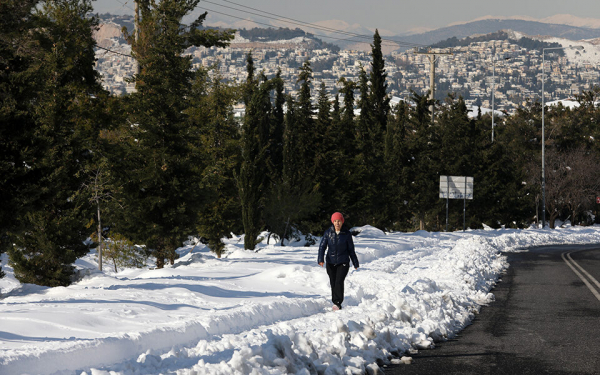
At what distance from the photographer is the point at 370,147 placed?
50156mm

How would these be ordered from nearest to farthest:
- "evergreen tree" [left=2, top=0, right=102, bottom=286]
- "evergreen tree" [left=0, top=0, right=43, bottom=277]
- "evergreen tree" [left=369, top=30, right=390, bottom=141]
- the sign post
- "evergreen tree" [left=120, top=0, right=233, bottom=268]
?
"evergreen tree" [left=0, top=0, right=43, bottom=277] → "evergreen tree" [left=2, top=0, right=102, bottom=286] → "evergreen tree" [left=120, top=0, right=233, bottom=268] → the sign post → "evergreen tree" [left=369, top=30, right=390, bottom=141]

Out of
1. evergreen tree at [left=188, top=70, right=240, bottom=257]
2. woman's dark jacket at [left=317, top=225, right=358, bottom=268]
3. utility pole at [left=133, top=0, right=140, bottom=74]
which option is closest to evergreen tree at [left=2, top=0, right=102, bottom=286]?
evergreen tree at [left=188, top=70, right=240, bottom=257]

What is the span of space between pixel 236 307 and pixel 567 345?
19.3 ft

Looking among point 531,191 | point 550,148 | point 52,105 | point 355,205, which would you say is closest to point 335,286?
point 52,105

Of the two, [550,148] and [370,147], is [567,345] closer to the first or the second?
[370,147]

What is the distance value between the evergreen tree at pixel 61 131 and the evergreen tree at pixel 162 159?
74.3 inches

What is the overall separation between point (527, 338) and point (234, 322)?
4.63 m

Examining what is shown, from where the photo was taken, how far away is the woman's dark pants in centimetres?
1228

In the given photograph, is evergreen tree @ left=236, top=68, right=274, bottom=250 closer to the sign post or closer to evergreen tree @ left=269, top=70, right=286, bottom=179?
evergreen tree @ left=269, top=70, right=286, bottom=179

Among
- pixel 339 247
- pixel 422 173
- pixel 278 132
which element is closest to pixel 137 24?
pixel 278 132

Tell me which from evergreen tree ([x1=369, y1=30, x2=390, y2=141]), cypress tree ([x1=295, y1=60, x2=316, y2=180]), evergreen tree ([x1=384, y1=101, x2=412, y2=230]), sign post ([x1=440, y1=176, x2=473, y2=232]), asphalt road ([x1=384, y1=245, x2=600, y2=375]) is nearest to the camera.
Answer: asphalt road ([x1=384, y1=245, x2=600, y2=375])

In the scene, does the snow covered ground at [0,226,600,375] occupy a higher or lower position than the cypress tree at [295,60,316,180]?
lower

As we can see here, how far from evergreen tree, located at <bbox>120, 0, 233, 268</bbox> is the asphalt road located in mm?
14406

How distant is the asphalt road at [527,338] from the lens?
315 inches
